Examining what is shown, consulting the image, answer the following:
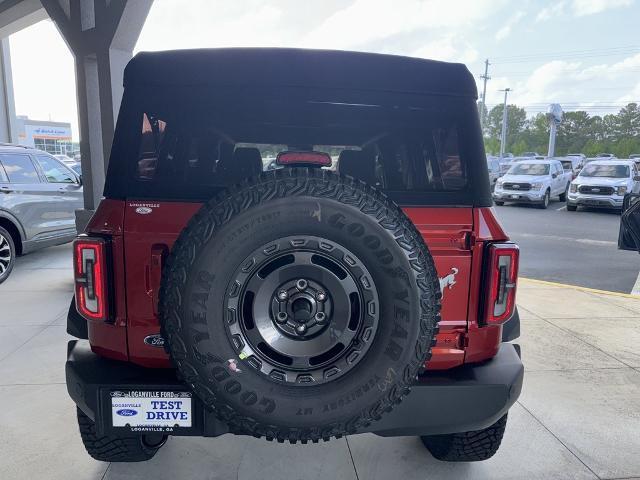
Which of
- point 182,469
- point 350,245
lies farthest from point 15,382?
point 350,245

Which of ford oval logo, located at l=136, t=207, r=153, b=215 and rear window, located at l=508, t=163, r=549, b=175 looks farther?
rear window, located at l=508, t=163, r=549, b=175

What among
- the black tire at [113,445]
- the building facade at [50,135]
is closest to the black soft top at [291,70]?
the black tire at [113,445]

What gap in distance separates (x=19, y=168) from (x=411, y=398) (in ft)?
23.0

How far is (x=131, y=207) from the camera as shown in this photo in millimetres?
1932

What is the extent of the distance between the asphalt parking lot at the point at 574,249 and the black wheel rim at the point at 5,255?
7.32 m

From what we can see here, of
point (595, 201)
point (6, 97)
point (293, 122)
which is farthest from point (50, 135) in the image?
point (293, 122)

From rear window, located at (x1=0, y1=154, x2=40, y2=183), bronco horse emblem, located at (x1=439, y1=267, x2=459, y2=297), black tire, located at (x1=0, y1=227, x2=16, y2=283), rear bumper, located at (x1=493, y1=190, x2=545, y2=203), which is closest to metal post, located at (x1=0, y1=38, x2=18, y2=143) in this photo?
rear window, located at (x1=0, y1=154, x2=40, y2=183)

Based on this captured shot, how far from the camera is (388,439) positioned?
2885mm

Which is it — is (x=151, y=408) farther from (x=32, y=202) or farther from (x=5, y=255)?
(x=32, y=202)

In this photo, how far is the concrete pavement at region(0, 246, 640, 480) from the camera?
8.47 ft

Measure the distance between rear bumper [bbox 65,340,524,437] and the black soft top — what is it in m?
A: 1.18

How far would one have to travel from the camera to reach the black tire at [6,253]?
6480mm

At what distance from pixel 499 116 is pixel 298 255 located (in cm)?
11005

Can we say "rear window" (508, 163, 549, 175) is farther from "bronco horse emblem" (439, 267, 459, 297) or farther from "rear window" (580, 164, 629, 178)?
"bronco horse emblem" (439, 267, 459, 297)
